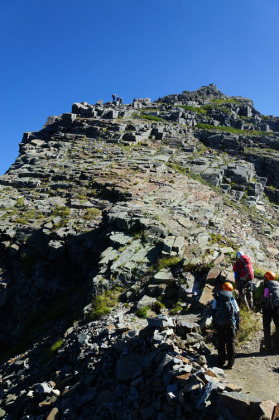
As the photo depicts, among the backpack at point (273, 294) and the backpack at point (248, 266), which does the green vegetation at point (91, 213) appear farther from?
the backpack at point (273, 294)

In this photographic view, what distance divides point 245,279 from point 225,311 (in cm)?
282

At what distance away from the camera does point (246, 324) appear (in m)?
9.05

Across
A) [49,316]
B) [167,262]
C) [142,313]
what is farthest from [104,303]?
[49,316]

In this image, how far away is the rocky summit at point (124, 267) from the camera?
6996 millimetres

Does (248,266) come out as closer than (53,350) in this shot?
Yes

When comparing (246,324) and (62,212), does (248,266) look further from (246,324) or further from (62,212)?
(62,212)

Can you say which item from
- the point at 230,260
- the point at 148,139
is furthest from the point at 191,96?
the point at 230,260

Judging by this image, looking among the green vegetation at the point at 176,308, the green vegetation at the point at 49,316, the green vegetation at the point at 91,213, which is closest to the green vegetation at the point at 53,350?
the green vegetation at the point at 49,316

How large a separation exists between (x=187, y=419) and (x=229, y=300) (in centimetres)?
289

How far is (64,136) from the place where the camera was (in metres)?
37.2

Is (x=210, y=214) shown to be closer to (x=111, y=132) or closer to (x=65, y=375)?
(x=65, y=375)

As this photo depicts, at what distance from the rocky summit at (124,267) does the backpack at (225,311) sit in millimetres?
977

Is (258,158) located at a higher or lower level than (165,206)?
higher

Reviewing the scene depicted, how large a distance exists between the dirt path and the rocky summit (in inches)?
28.4
